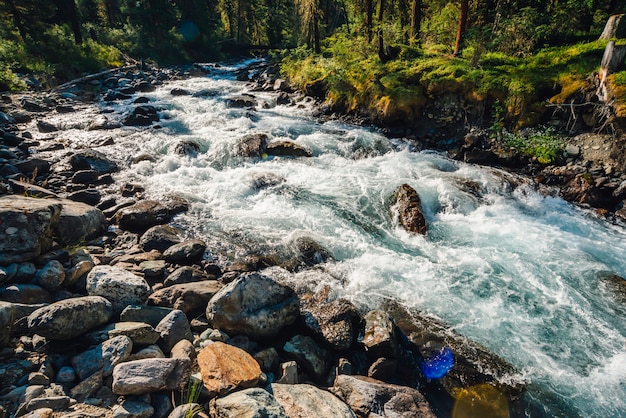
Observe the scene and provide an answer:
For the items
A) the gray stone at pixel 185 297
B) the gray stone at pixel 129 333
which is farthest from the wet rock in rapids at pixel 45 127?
the gray stone at pixel 129 333

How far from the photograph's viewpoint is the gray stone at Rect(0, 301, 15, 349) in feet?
10.4

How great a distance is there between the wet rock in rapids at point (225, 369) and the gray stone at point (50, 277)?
8.93 ft

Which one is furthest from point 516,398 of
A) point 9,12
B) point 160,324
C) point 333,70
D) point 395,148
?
point 9,12

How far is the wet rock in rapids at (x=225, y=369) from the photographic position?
3.23 m

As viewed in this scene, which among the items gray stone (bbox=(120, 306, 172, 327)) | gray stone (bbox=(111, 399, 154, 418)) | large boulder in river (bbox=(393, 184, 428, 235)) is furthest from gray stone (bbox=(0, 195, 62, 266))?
large boulder in river (bbox=(393, 184, 428, 235))

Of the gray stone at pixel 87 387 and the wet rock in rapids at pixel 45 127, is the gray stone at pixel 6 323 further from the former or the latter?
the wet rock in rapids at pixel 45 127

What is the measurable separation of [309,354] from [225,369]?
1383mm

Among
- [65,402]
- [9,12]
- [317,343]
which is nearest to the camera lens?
[65,402]

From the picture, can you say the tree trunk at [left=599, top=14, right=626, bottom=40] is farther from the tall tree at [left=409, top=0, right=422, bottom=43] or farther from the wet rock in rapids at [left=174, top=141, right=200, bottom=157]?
the wet rock in rapids at [left=174, top=141, right=200, bottom=157]

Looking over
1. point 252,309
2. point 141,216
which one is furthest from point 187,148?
point 252,309

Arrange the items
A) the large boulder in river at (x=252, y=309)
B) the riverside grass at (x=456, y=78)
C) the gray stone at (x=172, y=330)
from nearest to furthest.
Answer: the gray stone at (x=172, y=330) < the large boulder in river at (x=252, y=309) < the riverside grass at (x=456, y=78)

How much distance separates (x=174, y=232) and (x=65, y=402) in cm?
485

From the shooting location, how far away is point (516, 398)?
4.25 m

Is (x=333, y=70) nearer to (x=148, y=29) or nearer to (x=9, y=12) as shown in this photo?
(x=9, y=12)
